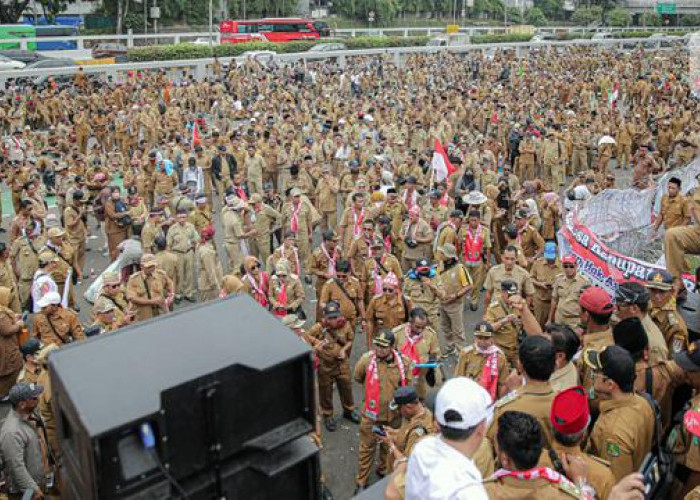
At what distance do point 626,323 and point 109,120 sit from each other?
18329mm

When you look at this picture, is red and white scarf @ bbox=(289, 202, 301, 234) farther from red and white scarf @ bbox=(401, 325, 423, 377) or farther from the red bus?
the red bus

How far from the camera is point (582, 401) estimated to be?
3.38 m

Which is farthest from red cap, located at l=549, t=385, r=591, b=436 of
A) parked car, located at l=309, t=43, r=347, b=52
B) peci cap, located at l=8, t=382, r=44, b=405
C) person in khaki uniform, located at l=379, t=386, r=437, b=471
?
parked car, located at l=309, t=43, r=347, b=52

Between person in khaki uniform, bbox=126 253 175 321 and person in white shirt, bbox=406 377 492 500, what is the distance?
606 cm

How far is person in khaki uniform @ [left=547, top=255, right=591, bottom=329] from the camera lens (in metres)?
7.57

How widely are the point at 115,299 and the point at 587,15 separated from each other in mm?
76828

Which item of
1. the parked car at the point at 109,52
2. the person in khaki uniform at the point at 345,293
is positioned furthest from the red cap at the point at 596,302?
the parked car at the point at 109,52

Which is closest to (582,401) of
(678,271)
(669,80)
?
(678,271)

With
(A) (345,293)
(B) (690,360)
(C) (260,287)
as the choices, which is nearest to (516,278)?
(A) (345,293)

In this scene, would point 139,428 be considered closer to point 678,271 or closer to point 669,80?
point 678,271

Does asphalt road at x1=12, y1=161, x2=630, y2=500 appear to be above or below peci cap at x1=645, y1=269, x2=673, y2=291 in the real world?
below

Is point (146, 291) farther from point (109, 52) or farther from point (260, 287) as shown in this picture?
point (109, 52)

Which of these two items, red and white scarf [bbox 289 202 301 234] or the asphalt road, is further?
red and white scarf [bbox 289 202 301 234]

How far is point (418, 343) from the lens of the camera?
660 centimetres
